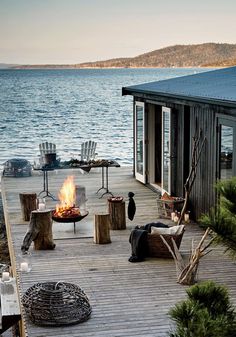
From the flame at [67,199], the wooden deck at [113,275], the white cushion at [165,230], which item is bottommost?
the wooden deck at [113,275]

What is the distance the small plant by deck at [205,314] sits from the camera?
350 centimetres

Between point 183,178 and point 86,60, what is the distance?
242 ft

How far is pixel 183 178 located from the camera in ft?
43.9

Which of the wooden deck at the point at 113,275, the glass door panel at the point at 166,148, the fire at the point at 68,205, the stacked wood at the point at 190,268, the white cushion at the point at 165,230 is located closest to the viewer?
the wooden deck at the point at 113,275

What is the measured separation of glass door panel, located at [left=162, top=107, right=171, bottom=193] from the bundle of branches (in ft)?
33.0

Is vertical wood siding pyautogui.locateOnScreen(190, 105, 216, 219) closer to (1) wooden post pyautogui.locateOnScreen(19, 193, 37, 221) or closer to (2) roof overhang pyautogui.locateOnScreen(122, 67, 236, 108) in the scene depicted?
(2) roof overhang pyautogui.locateOnScreen(122, 67, 236, 108)

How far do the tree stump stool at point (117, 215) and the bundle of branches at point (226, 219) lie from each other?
8.05 m

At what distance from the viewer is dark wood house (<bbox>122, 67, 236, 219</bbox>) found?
11148mm

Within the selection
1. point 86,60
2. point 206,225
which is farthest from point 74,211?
point 86,60

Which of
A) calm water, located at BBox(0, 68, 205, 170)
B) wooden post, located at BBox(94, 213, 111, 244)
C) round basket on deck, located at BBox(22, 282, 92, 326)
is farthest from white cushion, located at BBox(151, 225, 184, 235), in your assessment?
calm water, located at BBox(0, 68, 205, 170)

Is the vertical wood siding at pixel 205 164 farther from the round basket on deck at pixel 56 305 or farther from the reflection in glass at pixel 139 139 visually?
the round basket on deck at pixel 56 305

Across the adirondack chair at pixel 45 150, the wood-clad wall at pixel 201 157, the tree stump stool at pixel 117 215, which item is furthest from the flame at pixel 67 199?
the adirondack chair at pixel 45 150

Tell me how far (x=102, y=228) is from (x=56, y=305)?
10.7ft

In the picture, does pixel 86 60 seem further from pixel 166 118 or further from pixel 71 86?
pixel 166 118
